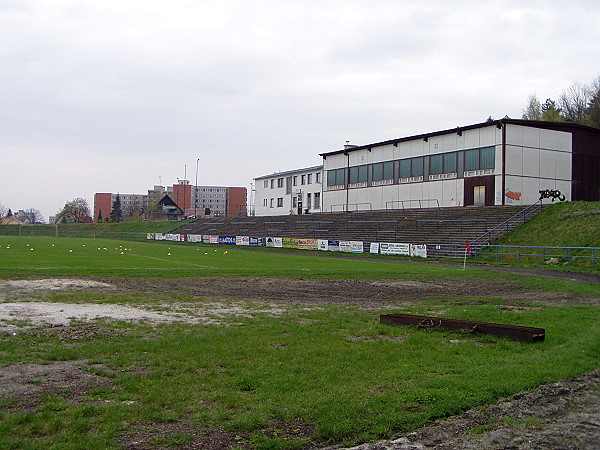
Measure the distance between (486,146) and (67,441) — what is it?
53.4m

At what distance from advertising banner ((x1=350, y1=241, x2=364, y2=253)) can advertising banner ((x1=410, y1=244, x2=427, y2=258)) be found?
6010 millimetres

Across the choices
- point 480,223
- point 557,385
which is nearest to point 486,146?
point 480,223

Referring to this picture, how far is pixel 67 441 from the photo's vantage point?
5121 millimetres

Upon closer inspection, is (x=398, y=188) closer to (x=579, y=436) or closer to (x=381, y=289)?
(x=381, y=289)

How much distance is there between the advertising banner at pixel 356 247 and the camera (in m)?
49.7

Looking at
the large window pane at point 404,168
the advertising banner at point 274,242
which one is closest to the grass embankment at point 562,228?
the large window pane at point 404,168

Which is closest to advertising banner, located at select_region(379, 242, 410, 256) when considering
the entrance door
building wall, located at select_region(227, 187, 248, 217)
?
the entrance door

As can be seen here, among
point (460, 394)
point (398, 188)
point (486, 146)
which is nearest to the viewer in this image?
point (460, 394)

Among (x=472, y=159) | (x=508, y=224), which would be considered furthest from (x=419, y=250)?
(x=472, y=159)

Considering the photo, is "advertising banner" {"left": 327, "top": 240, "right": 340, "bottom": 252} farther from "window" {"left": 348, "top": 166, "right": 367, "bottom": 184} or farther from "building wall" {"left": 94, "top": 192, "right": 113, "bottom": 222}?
"building wall" {"left": 94, "top": 192, "right": 113, "bottom": 222}

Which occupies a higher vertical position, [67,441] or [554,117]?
[554,117]

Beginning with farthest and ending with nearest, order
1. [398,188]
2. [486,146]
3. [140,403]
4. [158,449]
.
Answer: [398,188], [486,146], [140,403], [158,449]

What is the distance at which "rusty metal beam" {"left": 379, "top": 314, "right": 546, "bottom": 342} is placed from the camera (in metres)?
10.2

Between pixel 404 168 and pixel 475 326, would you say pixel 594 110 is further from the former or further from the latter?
pixel 475 326
